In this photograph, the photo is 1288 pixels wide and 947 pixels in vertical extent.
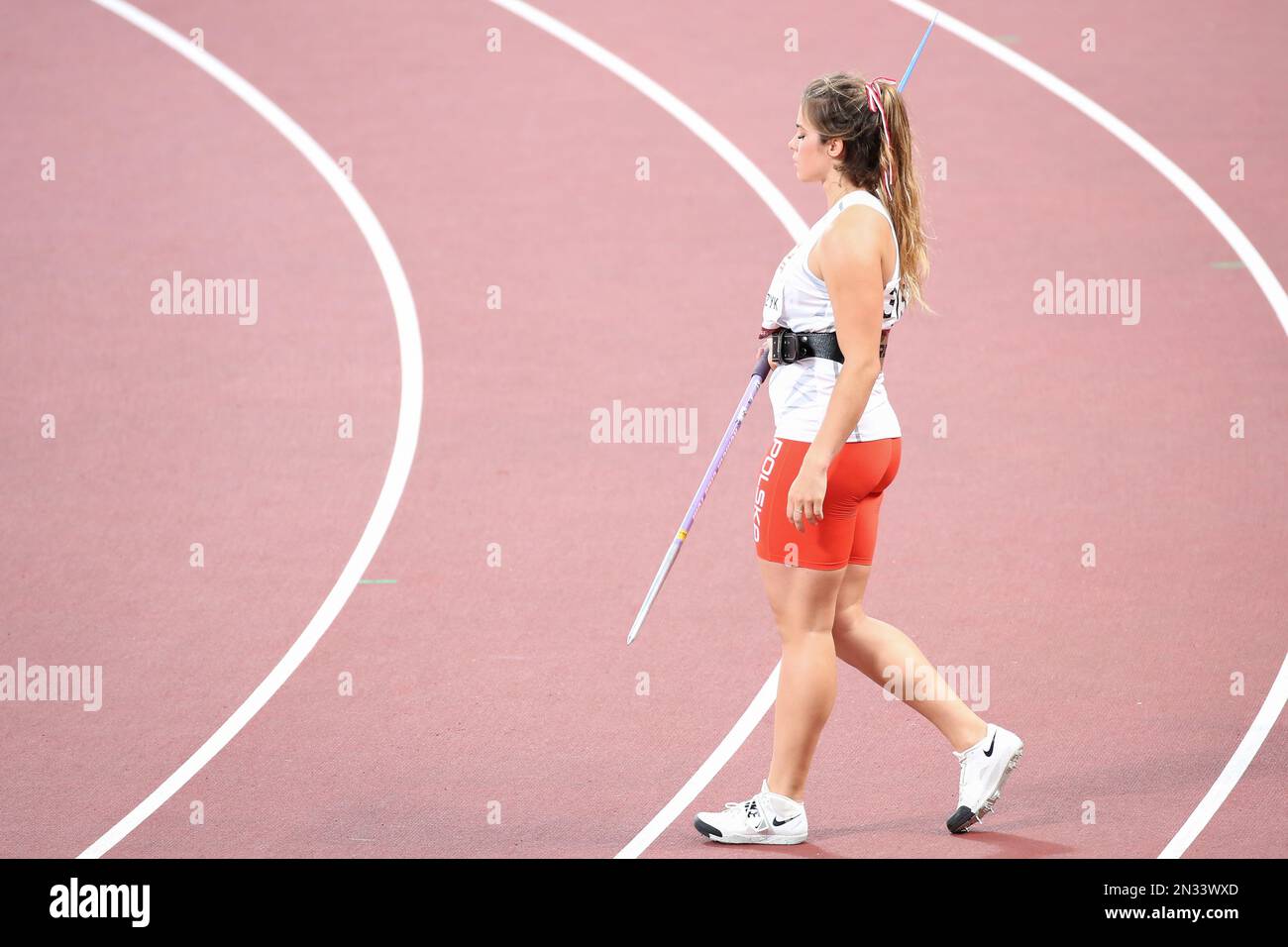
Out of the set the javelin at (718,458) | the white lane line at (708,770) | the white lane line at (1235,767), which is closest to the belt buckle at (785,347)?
the javelin at (718,458)

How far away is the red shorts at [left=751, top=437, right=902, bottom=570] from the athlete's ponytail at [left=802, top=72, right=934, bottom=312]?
50 cm

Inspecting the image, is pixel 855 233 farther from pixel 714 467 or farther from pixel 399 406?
pixel 399 406

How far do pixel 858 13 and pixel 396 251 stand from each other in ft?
16.7

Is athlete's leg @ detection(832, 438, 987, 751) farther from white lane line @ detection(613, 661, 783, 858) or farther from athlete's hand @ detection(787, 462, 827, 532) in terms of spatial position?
athlete's hand @ detection(787, 462, 827, 532)

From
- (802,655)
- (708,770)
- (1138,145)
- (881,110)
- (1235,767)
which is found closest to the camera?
(881,110)

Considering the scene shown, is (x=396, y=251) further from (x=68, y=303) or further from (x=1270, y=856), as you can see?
(x=1270, y=856)

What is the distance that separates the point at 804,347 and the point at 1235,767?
7.81ft

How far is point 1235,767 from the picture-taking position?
5574 millimetres

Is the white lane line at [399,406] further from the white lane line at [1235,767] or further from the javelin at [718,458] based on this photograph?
the white lane line at [1235,767]

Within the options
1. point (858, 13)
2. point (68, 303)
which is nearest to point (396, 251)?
point (68, 303)

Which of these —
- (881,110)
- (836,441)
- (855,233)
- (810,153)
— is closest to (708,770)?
(836,441)

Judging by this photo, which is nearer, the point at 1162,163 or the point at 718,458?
the point at 718,458

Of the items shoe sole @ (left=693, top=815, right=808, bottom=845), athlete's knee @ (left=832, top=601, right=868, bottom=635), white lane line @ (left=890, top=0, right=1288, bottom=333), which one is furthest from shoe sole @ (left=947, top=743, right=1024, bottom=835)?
white lane line @ (left=890, top=0, right=1288, bottom=333)

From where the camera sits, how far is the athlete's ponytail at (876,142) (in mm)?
4594
